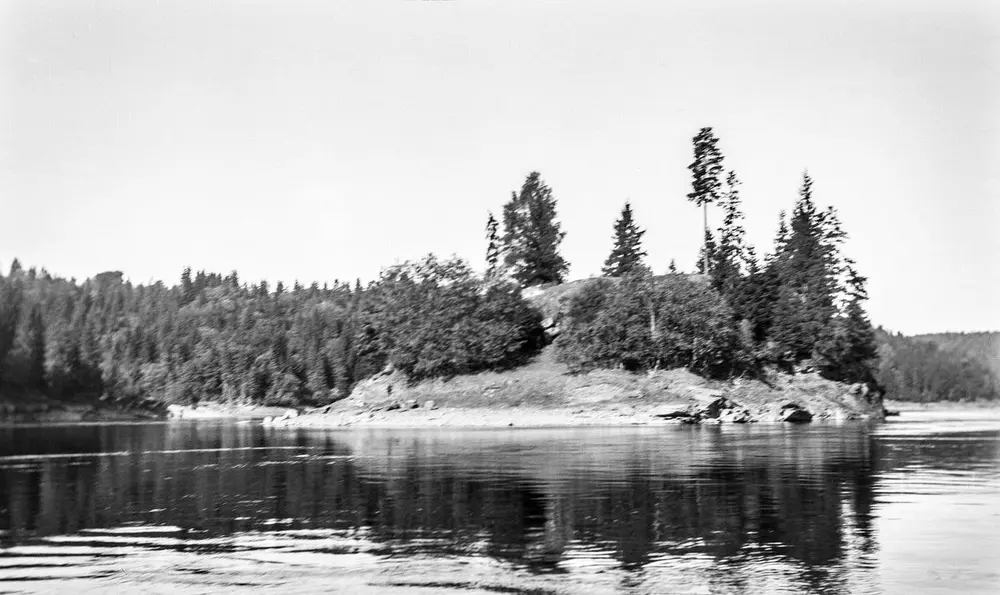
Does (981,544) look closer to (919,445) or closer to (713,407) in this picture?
(919,445)

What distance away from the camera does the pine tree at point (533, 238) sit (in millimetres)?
154250

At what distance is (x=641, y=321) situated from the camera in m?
116

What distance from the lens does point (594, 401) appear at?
105 m

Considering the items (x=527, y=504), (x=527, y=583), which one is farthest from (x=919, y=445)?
(x=527, y=583)

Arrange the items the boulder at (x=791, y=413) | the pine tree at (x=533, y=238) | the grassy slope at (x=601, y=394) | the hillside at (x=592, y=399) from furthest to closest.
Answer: the pine tree at (x=533, y=238) < the boulder at (x=791, y=413) < the grassy slope at (x=601, y=394) < the hillside at (x=592, y=399)

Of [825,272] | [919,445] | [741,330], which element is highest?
[825,272]

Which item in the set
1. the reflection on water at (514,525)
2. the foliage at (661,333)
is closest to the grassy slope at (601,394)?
the foliage at (661,333)

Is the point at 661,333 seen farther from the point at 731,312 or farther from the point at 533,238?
the point at 533,238

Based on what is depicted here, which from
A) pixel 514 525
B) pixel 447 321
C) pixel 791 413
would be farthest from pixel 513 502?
pixel 447 321

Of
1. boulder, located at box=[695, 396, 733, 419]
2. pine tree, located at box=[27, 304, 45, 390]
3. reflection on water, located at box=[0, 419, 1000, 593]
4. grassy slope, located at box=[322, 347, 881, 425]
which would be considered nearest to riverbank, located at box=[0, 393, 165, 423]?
pine tree, located at box=[27, 304, 45, 390]

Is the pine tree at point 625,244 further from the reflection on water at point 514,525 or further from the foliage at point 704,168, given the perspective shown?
the reflection on water at point 514,525

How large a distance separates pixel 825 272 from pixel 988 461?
92108mm

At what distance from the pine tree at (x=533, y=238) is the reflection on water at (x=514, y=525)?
108387 mm

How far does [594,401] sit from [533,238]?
5447 centimetres
